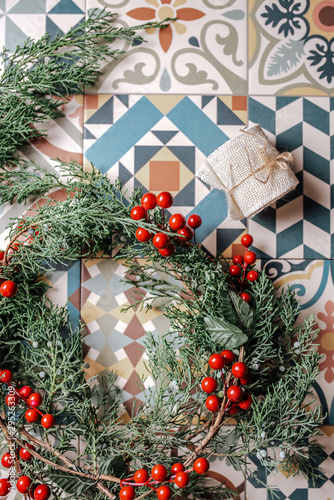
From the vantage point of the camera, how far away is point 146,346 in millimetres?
890

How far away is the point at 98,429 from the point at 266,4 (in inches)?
45.5

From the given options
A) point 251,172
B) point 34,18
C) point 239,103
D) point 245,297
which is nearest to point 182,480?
point 245,297

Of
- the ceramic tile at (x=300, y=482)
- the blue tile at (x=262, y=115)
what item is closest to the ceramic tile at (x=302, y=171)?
the blue tile at (x=262, y=115)

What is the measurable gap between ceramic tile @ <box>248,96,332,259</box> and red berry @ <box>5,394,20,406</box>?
70 cm

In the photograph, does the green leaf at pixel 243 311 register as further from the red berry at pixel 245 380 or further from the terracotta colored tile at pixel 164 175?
the terracotta colored tile at pixel 164 175

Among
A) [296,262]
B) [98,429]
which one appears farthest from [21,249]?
[296,262]

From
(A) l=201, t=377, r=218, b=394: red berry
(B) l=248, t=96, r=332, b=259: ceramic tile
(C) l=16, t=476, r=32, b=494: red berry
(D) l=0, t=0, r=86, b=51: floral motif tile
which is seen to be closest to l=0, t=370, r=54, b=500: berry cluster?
(C) l=16, t=476, r=32, b=494: red berry

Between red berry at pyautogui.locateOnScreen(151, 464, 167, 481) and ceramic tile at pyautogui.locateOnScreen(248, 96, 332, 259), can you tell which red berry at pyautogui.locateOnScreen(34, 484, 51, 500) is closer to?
red berry at pyautogui.locateOnScreen(151, 464, 167, 481)

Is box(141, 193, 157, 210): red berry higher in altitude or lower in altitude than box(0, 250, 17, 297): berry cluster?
lower

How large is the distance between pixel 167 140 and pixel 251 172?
0.25 meters

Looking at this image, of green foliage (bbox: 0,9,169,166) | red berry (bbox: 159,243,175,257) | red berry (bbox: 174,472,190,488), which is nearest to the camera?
red berry (bbox: 174,472,190,488)

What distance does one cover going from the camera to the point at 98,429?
0.89 metres

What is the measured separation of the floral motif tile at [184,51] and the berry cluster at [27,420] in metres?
0.76

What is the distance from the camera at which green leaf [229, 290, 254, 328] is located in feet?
2.70
